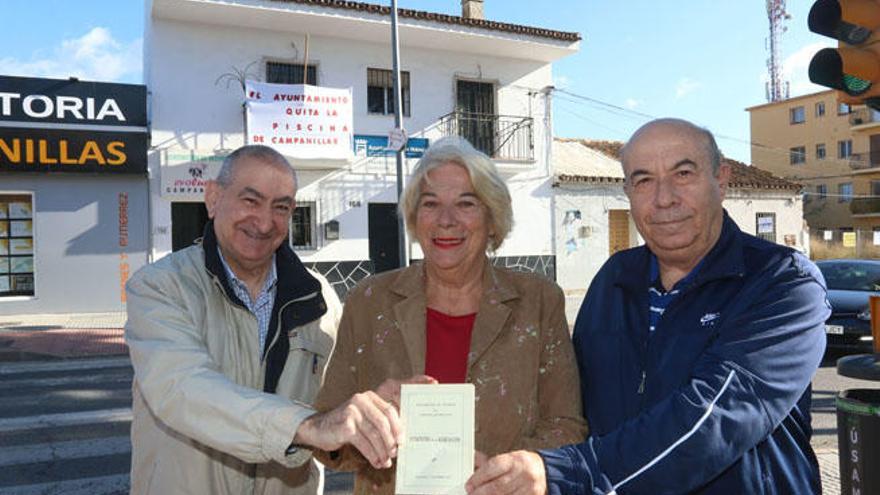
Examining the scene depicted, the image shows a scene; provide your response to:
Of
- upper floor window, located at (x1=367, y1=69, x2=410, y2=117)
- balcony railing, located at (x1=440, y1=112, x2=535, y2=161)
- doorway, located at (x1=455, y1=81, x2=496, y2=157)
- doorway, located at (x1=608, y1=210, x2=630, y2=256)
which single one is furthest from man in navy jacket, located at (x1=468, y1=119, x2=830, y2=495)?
doorway, located at (x1=608, y1=210, x2=630, y2=256)

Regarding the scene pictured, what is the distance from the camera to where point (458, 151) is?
251 centimetres

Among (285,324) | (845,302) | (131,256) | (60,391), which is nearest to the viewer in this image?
(285,324)

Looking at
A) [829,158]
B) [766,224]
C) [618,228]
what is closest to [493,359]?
[618,228]

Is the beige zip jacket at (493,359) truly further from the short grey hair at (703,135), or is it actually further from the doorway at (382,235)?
the doorway at (382,235)

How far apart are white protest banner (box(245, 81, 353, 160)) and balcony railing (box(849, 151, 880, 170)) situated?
41523 mm

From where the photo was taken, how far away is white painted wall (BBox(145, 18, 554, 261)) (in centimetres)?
1482

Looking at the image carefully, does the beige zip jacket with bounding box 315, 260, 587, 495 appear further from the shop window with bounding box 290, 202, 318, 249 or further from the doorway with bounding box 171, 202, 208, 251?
the shop window with bounding box 290, 202, 318, 249

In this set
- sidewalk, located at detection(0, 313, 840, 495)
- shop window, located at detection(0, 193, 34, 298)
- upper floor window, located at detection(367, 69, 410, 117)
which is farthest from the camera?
upper floor window, located at detection(367, 69, 410, 117)

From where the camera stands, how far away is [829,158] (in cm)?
4675

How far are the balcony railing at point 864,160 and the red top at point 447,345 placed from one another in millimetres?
50258

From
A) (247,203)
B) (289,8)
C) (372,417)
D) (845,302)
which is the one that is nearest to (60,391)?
(247,203)

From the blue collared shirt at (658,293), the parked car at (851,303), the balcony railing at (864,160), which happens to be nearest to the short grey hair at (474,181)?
the blue collared shirt at (658,293)

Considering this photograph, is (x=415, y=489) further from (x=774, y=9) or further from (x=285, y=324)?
(x=774, y=9)

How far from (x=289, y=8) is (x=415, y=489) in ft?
49.0
